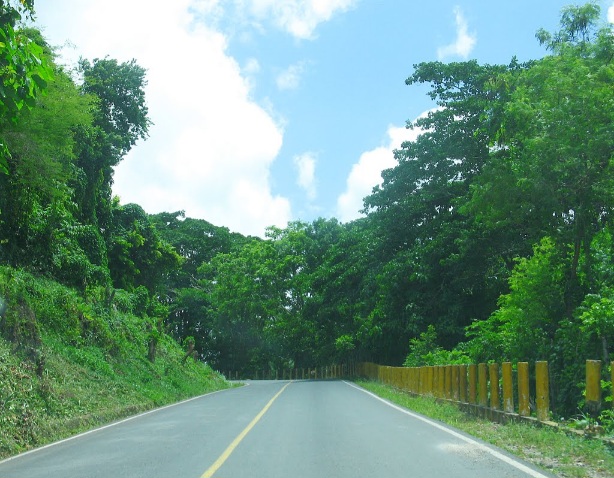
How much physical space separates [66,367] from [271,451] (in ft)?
33.8

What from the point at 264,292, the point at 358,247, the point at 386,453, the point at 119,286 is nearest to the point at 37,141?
the point at 386,453

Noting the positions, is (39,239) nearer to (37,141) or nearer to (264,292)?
(37,141)

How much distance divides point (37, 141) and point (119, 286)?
71.3ft

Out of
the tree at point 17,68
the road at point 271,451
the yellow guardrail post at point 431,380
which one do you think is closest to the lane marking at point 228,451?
the road at point 271,451

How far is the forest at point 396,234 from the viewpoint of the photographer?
16.7m

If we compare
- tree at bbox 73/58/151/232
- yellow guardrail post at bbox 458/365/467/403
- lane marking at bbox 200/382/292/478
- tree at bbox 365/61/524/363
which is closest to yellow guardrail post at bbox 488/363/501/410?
yellow guardrail post at bbox 458/365/467/403

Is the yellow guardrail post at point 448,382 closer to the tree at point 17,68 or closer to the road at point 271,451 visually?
the road at point 271,451

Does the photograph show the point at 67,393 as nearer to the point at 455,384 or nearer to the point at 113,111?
the point at 455,384

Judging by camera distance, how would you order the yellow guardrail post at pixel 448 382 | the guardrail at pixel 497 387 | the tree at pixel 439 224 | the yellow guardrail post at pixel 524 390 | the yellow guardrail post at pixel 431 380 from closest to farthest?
the guardrail at pixel 497 387 → the yellow guardrail post at pixel 524 390 → the yellow guardrail post at pixel 448 382 → the yellow guardrail post at pixel 431 380 → the tree at pixel 439 224

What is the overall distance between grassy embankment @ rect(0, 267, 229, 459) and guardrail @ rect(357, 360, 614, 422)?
29.7 feet

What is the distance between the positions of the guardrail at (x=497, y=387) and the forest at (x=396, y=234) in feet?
5.47

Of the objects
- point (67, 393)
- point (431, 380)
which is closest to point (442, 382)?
point (431, 380)

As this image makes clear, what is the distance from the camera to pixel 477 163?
3378 cm

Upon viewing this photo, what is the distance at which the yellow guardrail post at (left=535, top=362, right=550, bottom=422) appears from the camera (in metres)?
11.5
